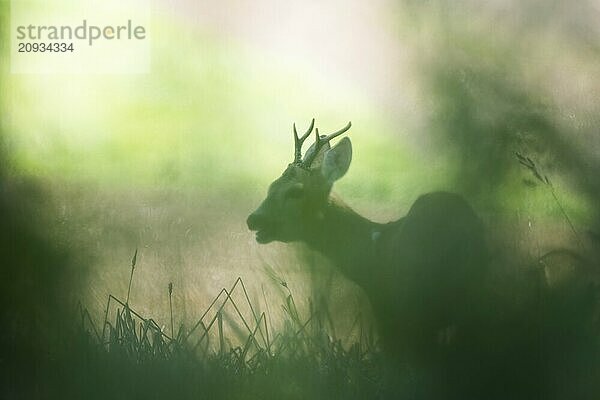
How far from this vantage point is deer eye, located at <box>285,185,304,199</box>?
12.7 ft

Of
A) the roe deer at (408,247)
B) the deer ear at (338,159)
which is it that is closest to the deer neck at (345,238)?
the roe deer at (408,247)

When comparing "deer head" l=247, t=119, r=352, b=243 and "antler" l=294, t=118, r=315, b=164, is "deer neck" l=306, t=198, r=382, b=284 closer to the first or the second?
"deer head" l=247, t=119, r=352, b=243

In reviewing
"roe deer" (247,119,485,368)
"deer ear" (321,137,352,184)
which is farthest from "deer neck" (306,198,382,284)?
"deer ear" (321,137,352,184)

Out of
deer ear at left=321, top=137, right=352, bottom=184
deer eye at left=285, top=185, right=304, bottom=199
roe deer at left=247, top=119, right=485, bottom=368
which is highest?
deer ear at left=321, top=137, right=352, bottom=184

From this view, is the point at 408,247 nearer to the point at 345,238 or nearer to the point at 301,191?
the point at 345,238

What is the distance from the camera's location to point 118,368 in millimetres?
3959

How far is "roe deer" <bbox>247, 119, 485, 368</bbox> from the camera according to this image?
3.85 meters

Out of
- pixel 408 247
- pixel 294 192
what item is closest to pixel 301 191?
pixel 294 192

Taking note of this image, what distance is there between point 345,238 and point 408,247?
26cm

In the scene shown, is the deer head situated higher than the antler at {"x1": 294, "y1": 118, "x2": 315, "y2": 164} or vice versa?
A: the antler at {"x1": 294, "y1": 118, "x2": 315, "y2": 164}

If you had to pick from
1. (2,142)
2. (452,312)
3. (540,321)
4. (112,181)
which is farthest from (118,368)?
(540,321)

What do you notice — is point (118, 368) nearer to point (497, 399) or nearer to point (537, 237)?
point (497, 399)

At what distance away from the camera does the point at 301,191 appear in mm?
3873

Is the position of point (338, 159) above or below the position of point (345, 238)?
above
